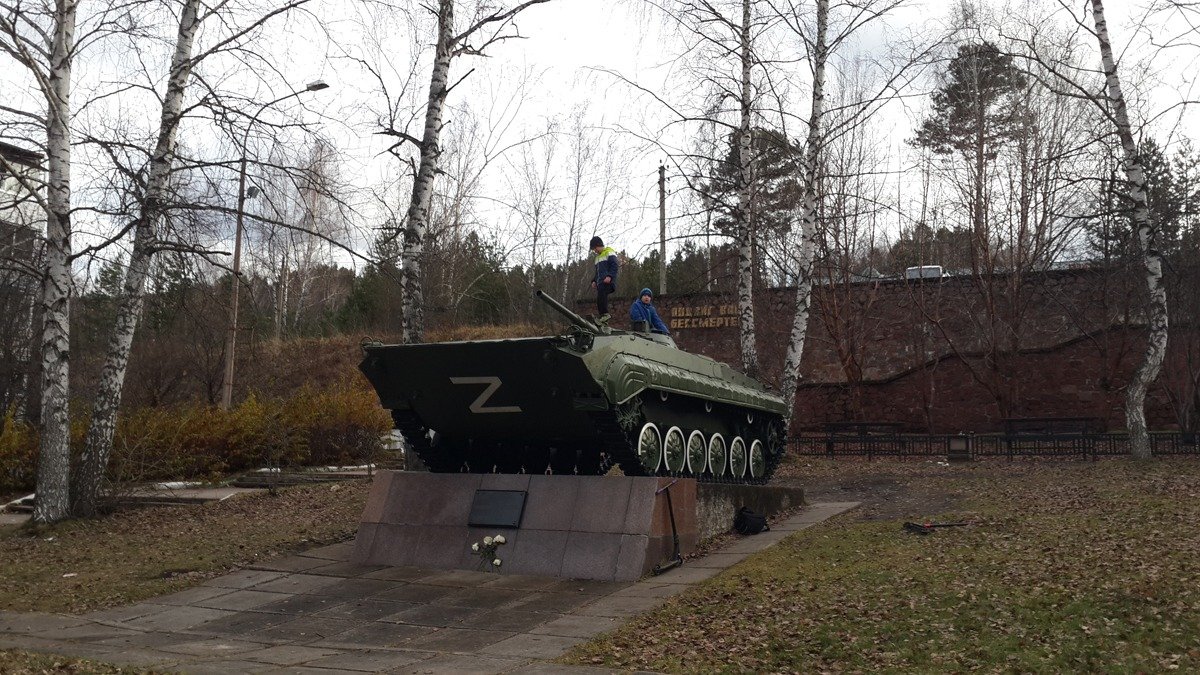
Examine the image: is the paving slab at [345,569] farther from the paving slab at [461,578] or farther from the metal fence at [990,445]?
the metal fence at [990,445]

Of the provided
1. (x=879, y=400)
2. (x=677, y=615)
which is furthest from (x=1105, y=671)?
(x=879, y=400)

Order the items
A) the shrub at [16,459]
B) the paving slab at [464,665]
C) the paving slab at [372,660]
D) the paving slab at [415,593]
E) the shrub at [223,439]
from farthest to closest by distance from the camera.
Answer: the shrub at [16,459], the shrub at [223,439], the paving slab at [415,593], the paving slab at [372,660], the paving slab at [464,665]

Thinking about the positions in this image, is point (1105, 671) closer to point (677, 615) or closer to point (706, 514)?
point (677, 615)

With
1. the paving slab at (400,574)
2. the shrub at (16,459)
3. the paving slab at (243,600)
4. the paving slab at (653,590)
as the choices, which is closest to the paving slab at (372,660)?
the paving slab at (243,600)

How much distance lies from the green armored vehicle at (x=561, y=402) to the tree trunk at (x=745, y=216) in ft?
16.1

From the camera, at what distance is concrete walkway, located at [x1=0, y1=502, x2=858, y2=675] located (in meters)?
7.70

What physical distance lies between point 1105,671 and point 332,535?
8.91 metres

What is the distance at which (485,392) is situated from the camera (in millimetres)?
11047

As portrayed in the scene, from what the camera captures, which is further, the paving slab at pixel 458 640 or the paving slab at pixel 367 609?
the paving slab at pixel 367 609

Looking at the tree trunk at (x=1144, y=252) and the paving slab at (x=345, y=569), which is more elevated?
the tree trunk at (x=1144, y=252)

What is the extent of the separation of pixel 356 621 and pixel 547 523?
2475 mm

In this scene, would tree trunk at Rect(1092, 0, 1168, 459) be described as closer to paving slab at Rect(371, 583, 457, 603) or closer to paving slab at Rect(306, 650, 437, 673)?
paving slab at Rect(371, 583, 457, 603)

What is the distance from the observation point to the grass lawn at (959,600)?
7016mm

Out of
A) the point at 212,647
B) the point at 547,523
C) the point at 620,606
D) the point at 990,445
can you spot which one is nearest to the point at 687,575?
the point at 620,606
